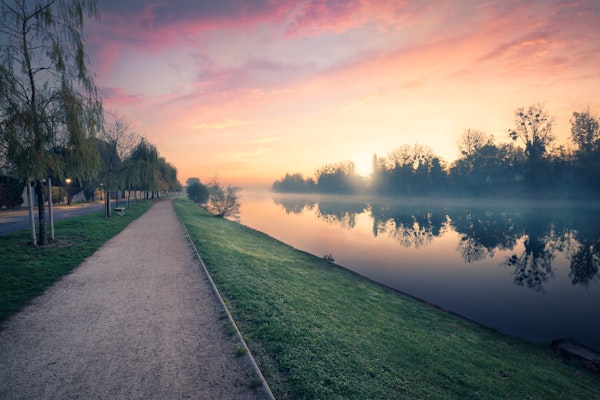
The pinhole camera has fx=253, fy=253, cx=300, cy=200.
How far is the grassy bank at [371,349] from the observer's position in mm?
5086

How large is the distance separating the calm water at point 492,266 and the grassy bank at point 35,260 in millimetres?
15714

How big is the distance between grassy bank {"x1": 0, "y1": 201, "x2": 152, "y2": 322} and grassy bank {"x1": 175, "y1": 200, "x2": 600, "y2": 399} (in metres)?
5.24

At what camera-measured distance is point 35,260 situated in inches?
404

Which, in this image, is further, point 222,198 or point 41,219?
point 222,198

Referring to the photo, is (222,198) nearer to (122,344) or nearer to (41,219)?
(41,219)

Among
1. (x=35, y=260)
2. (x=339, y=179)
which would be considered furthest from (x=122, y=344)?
(x=339, y=179)

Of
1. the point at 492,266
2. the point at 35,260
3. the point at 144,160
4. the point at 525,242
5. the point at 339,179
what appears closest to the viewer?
the point at 35,260

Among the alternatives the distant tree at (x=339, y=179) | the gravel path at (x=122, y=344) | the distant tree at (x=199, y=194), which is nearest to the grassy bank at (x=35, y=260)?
the gravel path at (x=122, y=344)

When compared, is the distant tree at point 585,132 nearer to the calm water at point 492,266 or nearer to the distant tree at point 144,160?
the calm water at point 492,266

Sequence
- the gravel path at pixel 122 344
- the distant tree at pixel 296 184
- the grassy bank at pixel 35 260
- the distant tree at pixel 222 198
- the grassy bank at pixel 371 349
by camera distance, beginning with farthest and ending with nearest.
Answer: the distant tree at pixel 296 184 → the distant tree at pixel 222 198 → the grassy bank at pixel 35 260 → the grassy bank at pixel 371 349 → the gravel path at pixel 122 344

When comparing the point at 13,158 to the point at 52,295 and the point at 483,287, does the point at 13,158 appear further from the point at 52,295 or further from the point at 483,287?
the point at 483,287

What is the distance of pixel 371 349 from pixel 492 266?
19.0 meters

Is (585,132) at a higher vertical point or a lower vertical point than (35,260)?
higher

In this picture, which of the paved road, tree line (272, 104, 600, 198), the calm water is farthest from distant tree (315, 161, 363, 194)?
the paved road
